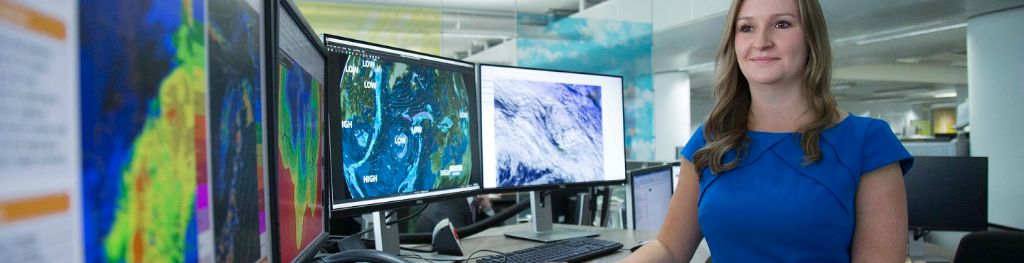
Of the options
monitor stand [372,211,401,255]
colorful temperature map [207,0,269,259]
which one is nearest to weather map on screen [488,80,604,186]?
monitor stand [372,211,401,255]

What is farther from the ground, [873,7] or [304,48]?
[873,7]

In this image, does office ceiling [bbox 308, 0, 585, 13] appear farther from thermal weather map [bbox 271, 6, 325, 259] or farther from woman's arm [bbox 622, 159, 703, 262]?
thermal weather map [bbox 271, 6, 325, 259]

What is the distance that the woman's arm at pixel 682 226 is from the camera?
53.5 inches

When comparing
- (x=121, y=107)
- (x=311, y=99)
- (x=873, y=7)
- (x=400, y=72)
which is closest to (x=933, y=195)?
(x=400, y=72)

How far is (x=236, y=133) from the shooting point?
625 mm

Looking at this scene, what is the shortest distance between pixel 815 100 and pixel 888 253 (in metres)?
0.31

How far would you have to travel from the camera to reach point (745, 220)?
1232 millimetres

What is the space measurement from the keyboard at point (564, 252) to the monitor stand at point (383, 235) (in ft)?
0.68

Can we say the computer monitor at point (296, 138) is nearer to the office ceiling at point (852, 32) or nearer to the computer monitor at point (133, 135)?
the computer monitor at point (133, 135)

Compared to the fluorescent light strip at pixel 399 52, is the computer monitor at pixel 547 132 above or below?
below

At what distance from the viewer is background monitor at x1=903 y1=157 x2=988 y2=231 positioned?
7.55 ft

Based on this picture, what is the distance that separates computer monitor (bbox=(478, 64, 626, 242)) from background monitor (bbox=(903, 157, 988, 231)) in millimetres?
1167

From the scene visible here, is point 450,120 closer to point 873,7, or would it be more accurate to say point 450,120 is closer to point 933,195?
point 933,195

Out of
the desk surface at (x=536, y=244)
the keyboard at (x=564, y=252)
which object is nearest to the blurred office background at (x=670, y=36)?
the desk surface at (x=536, y=244)
